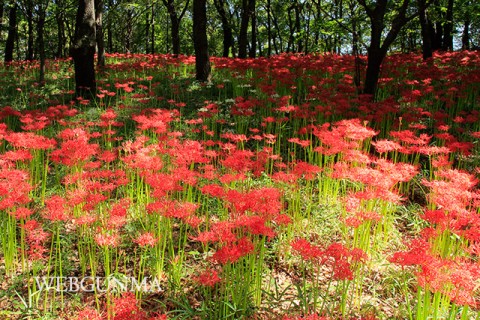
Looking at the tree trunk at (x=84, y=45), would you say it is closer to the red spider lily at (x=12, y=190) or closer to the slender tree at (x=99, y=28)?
the slender tree at (x=99, y=28)

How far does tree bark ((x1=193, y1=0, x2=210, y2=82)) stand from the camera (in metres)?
10.0

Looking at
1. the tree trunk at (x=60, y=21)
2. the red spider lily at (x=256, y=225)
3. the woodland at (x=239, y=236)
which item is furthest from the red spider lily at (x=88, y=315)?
the tree trunk at (x=60, y=21)

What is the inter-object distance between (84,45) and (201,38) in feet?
10.4

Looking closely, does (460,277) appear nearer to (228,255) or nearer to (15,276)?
(228,255)

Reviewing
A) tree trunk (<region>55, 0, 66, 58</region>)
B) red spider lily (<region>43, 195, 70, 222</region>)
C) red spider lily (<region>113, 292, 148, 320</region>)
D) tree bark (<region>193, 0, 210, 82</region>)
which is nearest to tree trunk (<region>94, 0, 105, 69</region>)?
tree trunk (<region>55, 0, 66, 58</region>)

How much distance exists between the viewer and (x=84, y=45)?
30.1 ft

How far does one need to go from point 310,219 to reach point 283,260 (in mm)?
801

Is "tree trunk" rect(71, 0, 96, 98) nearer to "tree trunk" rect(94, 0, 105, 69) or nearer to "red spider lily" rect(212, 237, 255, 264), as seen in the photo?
"tree trunk" rect(94, 0, 105, 69)

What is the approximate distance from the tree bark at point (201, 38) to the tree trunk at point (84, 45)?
9.02ft

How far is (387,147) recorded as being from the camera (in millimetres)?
3945

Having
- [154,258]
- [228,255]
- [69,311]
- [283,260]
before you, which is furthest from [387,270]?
[69,311]

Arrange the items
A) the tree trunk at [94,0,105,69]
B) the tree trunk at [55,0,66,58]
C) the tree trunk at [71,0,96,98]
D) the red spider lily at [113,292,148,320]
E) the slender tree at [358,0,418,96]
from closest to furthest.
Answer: the red spider lily at [113,292,148,320] → the slender tree at [358,0,418,96] → the tree trunk at [71,0,96,98] → the tree trunk at [55,0,66,58] → the tree trunk at [94,0,105,69]

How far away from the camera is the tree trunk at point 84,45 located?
9047 millimetres

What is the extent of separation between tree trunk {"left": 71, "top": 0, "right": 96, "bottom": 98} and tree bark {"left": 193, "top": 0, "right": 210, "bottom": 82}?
275 cm
